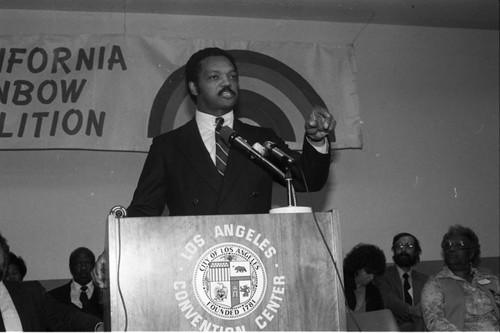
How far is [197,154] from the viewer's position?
3080mm

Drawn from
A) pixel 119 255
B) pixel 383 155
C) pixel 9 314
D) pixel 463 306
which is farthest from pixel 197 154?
pixel 383 155

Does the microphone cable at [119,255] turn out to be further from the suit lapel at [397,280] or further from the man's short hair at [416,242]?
the man's short hair at [416,242]

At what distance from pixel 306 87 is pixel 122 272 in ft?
13.1

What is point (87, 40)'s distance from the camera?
5676mm

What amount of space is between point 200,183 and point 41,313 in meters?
0.83

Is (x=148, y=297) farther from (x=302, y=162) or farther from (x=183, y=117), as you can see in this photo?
(x=183, y=117)

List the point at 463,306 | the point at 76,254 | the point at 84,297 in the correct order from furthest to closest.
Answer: the point at 76,254
the point at 84,297
the point at 463,306

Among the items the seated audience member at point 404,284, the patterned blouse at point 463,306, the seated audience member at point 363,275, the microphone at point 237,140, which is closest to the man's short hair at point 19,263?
the seated audience member at point 363,275

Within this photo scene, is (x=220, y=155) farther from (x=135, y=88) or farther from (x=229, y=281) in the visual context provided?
(x=135, y=88)

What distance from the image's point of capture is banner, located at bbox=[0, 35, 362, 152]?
547 centimetres

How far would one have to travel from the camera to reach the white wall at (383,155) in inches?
228

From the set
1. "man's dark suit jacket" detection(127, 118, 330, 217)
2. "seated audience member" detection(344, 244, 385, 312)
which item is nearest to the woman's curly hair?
"seated audience member" detection(344, 244, 385, 312)

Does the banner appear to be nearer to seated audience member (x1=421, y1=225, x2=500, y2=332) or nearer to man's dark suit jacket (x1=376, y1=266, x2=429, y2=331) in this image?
man's dark suit jacket (x1=376, y1=266, x2=429, y2=331)

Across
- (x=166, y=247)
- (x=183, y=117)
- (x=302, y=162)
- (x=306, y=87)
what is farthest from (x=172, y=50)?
(x=166, y=247)
